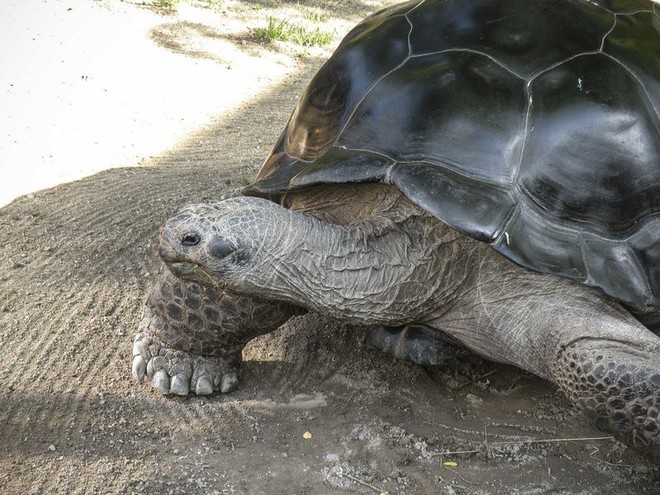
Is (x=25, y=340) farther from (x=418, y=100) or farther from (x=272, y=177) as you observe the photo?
(x=418, y=100)

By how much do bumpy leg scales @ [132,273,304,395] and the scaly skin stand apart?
0.32m

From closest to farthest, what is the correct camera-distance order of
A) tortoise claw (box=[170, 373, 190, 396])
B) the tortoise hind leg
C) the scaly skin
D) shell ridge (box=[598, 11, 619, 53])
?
the scaly skin
shell ridge (box=[598, 11, 619, 53])
the tortoise hind leg
tortoise claw (box=[170, 373, 190, 396])

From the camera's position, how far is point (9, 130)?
18.5 feet

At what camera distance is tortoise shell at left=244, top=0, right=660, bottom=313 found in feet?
9.44

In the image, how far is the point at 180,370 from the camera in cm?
353

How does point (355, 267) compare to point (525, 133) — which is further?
point (355, 267)

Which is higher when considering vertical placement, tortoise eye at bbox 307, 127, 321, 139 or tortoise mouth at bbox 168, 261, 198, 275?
tortoise eye at bbox 307, 127, 321, 139

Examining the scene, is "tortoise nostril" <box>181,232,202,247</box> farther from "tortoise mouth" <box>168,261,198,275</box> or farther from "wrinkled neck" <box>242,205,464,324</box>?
"wrinkled neck" <box>242,205,464,324</box>

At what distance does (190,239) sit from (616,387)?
1.67 meters

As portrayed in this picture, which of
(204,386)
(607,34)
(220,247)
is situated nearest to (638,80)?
(607,34)

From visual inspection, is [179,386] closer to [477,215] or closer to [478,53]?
[477,215]

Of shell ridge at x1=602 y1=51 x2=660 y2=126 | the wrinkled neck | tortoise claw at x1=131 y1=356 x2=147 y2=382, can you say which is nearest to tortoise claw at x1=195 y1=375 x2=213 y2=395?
tortoise claw at x1=131 y1=356 x2=147 y2=382

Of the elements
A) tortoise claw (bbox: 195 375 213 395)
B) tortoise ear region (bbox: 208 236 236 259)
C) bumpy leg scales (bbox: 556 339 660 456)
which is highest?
tortoise ear region (bbox: 208 236 236 259)

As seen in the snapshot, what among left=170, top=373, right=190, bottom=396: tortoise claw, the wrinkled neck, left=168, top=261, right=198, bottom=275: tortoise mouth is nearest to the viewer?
left=168, top=261, right=198, bottom=275: tortoise mouth
